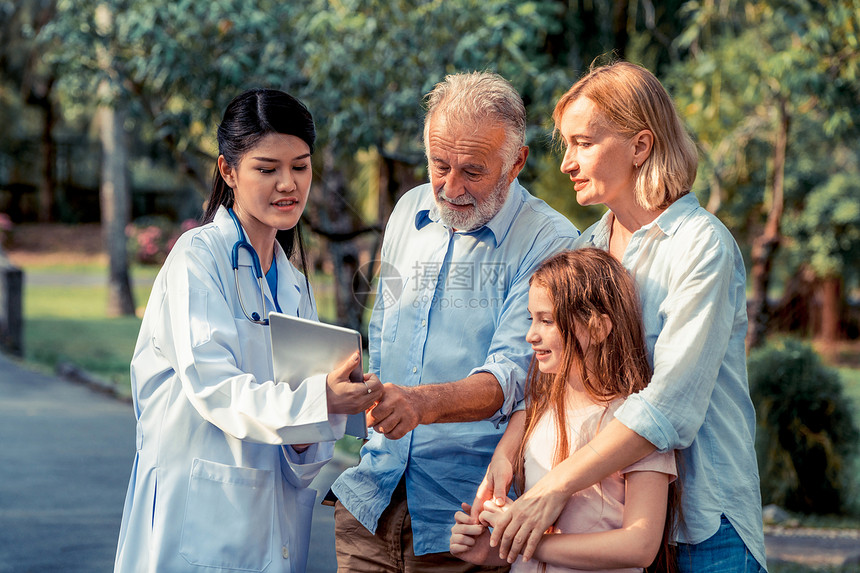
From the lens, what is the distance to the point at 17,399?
10.3m

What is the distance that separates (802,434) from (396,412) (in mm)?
5330

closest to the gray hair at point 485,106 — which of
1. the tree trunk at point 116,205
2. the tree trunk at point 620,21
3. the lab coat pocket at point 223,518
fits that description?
the lab coat pocket at point 223,518

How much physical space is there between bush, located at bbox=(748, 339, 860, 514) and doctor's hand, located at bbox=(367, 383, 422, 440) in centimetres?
506

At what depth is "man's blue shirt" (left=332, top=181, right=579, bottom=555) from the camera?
2709 mm

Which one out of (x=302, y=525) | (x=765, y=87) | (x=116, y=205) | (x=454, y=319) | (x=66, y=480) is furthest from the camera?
(x=116, y=205)

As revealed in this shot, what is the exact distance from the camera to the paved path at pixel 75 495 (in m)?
5.77

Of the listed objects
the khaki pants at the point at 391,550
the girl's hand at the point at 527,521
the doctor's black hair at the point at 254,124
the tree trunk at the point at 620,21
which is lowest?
the khaki pants at the point at 391,550

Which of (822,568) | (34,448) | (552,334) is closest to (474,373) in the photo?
(552,334)

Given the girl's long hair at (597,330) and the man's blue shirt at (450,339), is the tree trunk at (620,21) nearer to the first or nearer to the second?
the man's blue shirt at (450,339)

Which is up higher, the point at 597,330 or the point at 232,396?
the point at 597,330

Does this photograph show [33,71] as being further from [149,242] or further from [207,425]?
[207,425]

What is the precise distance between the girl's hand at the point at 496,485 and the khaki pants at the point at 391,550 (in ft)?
1.29

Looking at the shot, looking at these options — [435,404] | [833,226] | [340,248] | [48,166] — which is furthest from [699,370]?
[48,166]

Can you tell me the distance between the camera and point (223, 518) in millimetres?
2285
